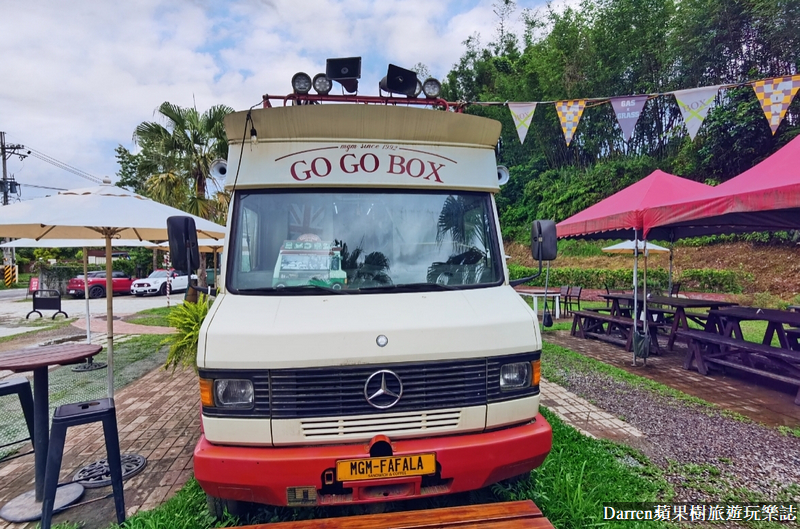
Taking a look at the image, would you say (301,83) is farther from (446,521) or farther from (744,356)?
(744,356)

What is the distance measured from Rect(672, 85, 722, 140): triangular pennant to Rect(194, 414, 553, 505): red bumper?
6.99 meters

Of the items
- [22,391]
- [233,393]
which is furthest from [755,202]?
[22,391]

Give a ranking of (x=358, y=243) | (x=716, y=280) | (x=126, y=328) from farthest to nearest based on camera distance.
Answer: (x=716, y=280), (x=126, y=328), (x=358, y=243)

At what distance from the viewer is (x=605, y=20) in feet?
68.2

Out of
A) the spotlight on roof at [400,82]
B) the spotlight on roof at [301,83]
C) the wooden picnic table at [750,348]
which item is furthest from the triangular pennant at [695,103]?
the spotlight on roof at [301,83]

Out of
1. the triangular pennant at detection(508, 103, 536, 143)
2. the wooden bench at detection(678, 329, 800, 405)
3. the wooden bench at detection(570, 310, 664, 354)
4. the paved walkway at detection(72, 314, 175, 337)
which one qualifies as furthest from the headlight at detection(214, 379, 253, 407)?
the paved walkway at detection(72, 314, 175, 337)

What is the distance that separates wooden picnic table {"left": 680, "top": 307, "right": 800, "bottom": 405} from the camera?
5609mm

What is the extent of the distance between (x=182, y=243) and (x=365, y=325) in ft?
5.17

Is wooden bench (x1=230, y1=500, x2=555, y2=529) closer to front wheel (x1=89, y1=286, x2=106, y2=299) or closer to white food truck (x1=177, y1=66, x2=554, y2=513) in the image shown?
white food truck (x1=177, y1=66, x2=554, y2=513)

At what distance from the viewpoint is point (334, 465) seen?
246cm

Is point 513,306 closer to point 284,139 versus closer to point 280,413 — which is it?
point 280,413

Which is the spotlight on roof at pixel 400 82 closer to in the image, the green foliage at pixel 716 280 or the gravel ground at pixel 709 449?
the gravel ground at pixel 709 449

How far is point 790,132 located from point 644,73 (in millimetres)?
6634

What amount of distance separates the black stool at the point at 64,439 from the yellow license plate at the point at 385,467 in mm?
1664
